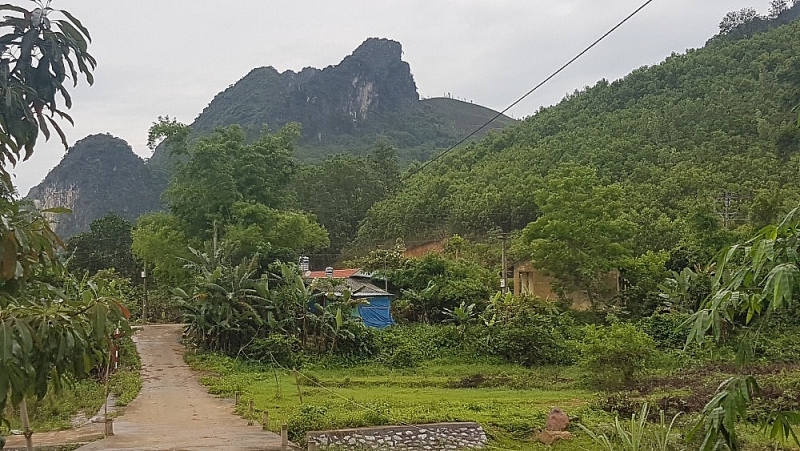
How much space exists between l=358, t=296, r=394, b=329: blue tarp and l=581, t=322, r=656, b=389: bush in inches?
353

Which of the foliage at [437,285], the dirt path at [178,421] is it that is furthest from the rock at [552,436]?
the foliage at [437,285]

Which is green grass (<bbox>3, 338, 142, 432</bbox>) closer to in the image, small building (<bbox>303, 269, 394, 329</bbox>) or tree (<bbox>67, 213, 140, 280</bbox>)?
small building (<bbox>303, 269, 394, 329</bbox>)

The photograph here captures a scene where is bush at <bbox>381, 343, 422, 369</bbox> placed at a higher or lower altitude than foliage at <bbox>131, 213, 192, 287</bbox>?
lower

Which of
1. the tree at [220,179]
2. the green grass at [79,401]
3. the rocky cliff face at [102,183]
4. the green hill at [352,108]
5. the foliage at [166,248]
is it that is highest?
the green hill at [352,108]

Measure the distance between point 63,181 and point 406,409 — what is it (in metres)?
60.8

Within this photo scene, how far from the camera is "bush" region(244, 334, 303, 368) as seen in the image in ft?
62.7

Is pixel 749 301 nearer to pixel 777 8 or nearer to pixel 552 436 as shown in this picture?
pixel 552 436

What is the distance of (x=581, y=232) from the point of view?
25.0 metres

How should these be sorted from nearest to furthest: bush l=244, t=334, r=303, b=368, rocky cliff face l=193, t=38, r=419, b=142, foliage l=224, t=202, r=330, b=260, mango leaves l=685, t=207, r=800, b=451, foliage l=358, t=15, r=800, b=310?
mango leaves l=685, t=207, r=800, b=451 < bush l=244, t=334, r=303, b=368 < foliage l=224, t=202, r=330, b=260 < foliage l=358, t=15, r=800, b=310 < rocky cliff face l=193, t=38, r=419, b=142

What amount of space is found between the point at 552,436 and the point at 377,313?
13798 mm

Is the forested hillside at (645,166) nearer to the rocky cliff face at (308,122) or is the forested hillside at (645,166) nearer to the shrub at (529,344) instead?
the shrub at (529,344)

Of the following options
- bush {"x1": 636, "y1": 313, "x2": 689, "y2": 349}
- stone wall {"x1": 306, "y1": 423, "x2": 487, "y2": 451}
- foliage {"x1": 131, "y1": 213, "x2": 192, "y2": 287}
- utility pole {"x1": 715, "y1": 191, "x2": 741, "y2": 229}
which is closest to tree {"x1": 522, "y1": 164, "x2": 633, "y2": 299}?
bush {"x1": 636, "y1": 313, "x2": 689, "y2": 349}

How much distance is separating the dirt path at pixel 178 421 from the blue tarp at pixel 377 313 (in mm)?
6797

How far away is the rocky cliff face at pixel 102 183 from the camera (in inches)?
2447
